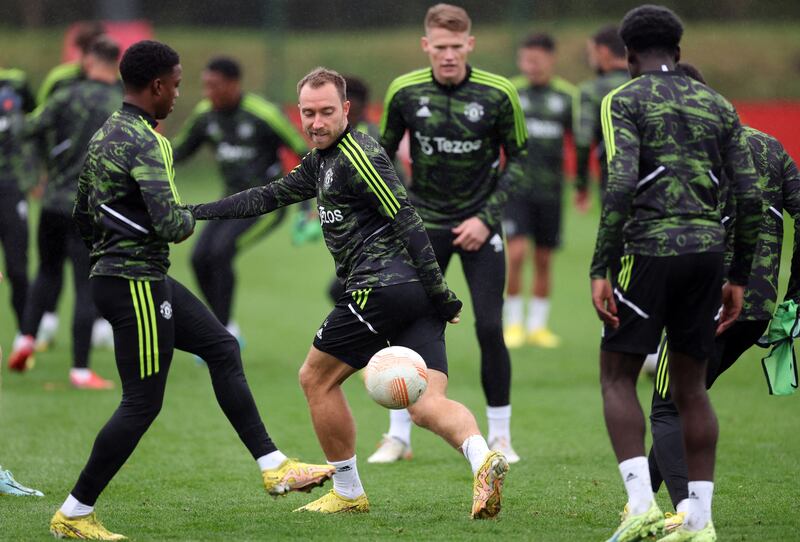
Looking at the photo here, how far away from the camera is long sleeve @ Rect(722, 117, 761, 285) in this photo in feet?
16.8

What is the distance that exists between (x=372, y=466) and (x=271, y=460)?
5.77 ft

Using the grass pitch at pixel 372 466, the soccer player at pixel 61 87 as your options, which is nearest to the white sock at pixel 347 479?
the grass pitch at pixel 372 466

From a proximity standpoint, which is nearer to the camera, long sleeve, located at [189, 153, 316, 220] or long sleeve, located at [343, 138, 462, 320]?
long sleeve, located at [343, 138, 462, 320]

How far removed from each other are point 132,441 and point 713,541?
101 inches

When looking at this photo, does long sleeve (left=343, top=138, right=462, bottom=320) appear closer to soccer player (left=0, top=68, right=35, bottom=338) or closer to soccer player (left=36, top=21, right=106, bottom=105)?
soccer player (left=36, top=21, right=106, bottom=105)

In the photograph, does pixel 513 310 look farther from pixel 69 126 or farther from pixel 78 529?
pixel 78 529

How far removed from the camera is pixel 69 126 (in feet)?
33.4

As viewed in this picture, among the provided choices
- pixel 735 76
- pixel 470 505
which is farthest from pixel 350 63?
pixel 470 505

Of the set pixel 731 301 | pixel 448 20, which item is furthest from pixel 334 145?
pixel 731 301

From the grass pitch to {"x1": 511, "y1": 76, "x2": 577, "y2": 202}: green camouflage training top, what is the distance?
1.63 meters

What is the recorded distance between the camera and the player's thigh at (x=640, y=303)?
16.4 ft

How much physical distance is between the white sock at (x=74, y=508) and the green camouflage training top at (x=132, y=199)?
1024 millimetres

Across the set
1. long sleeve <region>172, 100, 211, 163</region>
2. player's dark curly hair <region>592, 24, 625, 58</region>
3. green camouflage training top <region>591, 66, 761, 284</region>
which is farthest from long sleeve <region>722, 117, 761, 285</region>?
long sleeve <region>172, 100, 211, 163</region>

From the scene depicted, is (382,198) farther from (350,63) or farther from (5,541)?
(350,63)
